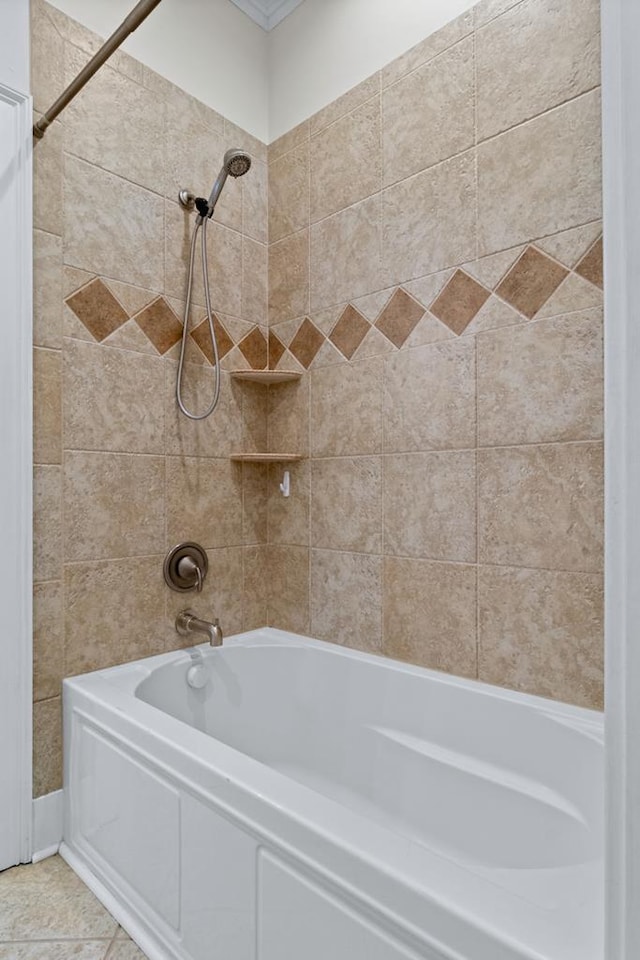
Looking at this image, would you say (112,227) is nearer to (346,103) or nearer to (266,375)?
(266,375)

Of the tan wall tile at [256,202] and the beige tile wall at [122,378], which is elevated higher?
the tan wall tile at [256,202]

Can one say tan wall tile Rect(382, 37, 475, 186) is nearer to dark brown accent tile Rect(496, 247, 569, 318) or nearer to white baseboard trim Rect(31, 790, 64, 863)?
dark brown accent tile Rect(496, 247, 569, 318)

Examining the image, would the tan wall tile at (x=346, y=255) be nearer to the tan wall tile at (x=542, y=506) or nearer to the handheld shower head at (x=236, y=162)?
the handheld shower head at (x=236, y=162)

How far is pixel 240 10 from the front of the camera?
86.7 inches

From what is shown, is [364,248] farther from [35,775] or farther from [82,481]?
[35,775]

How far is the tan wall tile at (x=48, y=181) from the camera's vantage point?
5.29ft

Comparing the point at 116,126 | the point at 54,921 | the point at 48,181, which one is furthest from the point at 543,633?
the point at 116,126

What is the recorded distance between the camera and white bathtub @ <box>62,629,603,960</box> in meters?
0.82

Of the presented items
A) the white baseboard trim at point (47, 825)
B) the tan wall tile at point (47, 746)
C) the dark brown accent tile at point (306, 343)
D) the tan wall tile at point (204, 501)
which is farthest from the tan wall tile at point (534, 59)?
the white baseboard trim at point (47, 825)

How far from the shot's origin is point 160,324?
1.92 m

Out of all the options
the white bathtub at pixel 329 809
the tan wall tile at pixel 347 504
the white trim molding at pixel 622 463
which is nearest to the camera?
the white trim molding at pixel 622 463

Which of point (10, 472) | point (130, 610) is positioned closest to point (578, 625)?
point (130, 610)

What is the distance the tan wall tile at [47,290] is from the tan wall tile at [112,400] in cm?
6

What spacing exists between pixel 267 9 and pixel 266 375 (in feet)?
4.97
